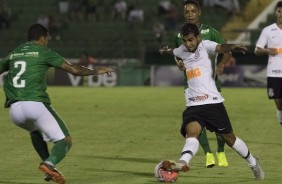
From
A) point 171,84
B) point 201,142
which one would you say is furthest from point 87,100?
point 201,142

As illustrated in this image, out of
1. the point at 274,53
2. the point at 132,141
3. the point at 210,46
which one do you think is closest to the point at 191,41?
the point at 210,46

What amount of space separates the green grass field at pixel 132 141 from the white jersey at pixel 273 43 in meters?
1.29

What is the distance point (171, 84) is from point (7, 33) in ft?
35.3

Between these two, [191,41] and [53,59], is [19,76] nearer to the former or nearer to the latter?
[53,59]

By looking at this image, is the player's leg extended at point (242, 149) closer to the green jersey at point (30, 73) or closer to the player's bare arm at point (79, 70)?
the player's bare arm at point (79, 70)

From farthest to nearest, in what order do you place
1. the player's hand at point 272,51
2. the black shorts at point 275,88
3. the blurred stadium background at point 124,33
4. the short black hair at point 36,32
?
the blurred stadium background at point 124,33, the black shorts at point 275,88, the player's hand at point 272,51, the short black hair at point 36,32

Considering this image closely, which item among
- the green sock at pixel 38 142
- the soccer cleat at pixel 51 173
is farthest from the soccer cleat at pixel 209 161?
the soccer cleat at pixel 51 173

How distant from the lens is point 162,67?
38.3 metres

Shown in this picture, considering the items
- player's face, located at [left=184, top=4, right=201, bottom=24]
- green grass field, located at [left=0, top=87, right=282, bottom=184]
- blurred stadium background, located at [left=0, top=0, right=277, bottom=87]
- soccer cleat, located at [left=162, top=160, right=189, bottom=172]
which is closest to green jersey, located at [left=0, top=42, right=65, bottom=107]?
green grass field, located at [left=0, top=87, right=282, bottom=184]

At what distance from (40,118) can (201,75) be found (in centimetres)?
208

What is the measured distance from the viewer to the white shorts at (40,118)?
1100 centimetres

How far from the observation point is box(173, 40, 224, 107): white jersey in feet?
38.2

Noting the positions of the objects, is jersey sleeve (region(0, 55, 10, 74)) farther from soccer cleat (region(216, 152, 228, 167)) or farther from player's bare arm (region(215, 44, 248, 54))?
soccer cleat (region(216, 152, 228, 167))

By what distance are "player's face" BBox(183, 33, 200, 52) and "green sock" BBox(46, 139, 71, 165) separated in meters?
1.89
